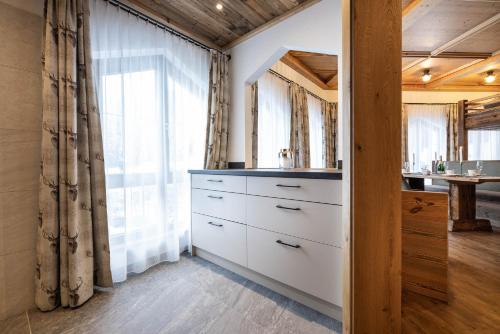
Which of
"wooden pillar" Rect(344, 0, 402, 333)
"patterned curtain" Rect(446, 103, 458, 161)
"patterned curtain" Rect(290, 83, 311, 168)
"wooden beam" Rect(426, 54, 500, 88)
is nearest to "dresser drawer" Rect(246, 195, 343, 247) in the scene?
"wooden pillar" Rect(344, 0, 402, 333)

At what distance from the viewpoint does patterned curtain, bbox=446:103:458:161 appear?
519cm

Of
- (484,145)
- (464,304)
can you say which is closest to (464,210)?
(464,304)

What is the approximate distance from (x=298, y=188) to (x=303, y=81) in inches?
115

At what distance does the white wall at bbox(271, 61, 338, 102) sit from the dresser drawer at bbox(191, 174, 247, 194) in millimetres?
1848

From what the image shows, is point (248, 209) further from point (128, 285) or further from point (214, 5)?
point (214, 5)

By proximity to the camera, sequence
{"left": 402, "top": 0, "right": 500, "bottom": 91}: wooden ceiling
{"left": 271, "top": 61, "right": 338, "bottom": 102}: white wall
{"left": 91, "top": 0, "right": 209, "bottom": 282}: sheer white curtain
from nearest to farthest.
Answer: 1. {"left": 91, "top": 0, "right": 209, "bottom": 282}: sheer white curtain
2. {"left": 402, "top": 0, "right": 500, "bottom": 91}: wooden ceiling
3. {"left": 271, "top": 61, "right": 338, "bottom": 102}: white wall

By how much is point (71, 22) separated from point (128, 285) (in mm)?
1862

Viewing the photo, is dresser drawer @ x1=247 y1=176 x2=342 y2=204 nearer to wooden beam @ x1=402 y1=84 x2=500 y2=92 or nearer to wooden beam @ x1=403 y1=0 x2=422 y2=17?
wooden beam @ x1=403 y1=0 x2=422 y2=17

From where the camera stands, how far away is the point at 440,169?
11.2 ft

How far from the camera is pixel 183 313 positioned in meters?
1.35

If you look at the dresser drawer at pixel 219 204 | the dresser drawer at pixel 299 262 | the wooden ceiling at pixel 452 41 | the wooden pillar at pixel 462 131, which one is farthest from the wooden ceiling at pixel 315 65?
the wooden pillar at pixel 462 131

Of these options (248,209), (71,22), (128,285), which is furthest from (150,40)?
(128,285)

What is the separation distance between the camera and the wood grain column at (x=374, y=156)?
931mm

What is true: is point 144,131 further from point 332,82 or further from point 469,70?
point 469,70
